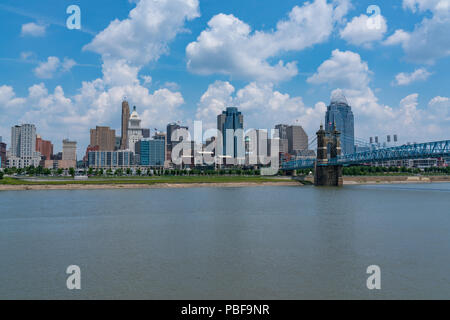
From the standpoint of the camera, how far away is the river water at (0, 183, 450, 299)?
47.2ft

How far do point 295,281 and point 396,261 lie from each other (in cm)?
646

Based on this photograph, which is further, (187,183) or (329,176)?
(329,176)

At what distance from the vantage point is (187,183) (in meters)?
92.6

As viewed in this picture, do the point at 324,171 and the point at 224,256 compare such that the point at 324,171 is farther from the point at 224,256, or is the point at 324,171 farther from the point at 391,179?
the point at 224,256

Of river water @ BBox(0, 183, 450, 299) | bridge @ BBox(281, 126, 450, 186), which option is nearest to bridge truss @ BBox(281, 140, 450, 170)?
bridge @ BBox(281, 126, 450, 186)

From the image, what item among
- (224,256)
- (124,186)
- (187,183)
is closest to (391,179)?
(187,183)

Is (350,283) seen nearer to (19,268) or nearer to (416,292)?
(416,292)

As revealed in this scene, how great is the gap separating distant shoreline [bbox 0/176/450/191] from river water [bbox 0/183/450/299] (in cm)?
4504

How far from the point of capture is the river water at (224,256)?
14383 millimetres

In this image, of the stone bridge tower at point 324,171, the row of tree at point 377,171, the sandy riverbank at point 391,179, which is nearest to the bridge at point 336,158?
the stone bridge tower at point 324,171

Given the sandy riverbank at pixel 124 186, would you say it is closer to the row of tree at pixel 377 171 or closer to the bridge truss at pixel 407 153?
the bridge truss at pixel 407 153

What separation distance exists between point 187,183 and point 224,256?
73.6m

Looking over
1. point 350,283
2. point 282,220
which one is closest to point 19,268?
point 350,283
